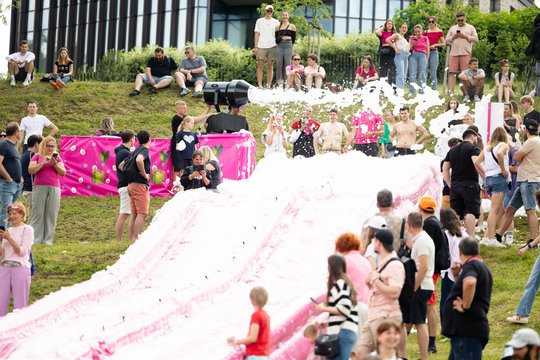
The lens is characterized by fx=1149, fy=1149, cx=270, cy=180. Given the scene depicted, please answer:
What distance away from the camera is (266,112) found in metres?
27.3

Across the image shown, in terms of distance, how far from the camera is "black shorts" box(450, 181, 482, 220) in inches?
606

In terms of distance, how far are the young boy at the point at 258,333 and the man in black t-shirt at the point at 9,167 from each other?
7435mm

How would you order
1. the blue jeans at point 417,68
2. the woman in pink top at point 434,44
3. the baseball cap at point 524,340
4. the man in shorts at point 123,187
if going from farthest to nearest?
the woman in pink top at point 434,44 < the blue jeans at point 417,68 < the man in shorts at point 123,187 < the baseball cap at point 524,340

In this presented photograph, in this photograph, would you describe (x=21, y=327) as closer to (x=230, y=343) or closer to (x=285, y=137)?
(x=230, y=343)

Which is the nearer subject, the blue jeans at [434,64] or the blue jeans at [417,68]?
the blue jeans at [417,68]

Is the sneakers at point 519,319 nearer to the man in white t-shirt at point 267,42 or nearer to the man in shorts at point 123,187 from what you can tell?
the man in shorts at point 123,187

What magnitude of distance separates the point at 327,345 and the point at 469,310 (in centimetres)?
127

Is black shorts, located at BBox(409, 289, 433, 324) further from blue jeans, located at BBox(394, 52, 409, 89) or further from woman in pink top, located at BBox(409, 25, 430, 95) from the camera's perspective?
woman in pink top, located at BBox(409, 25, 430, 95)

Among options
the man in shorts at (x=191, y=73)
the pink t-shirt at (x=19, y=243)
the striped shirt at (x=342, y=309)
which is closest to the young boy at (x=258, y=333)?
the striped shirt at (x=342, y=309)

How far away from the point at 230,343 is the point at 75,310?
9.95 feet

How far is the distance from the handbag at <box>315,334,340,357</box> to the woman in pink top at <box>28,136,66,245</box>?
810 cm

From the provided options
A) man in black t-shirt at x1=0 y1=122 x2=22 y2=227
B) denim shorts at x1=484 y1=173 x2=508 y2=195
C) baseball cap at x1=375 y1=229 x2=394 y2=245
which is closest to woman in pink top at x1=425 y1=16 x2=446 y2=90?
denim shorts at x1=484 y1=173 x2=508 y2=195

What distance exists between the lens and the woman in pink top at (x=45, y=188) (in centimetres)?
1706

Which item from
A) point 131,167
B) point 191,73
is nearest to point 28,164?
point 131,167
